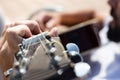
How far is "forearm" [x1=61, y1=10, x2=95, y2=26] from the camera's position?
1194 mm

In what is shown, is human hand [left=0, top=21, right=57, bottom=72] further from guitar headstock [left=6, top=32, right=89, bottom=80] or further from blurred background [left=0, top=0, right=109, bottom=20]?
blurred background [left=0, top=0, right=109, bottom=20]

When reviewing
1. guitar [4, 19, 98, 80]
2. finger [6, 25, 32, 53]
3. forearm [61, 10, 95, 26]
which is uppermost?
finger [6, 25, 32, 53]

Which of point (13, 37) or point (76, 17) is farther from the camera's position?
point (76, 17)

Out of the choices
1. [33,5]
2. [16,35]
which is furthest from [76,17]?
[16,35]

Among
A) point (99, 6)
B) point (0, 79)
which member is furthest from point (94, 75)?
point (99, 6)

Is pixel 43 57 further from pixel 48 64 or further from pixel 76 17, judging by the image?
pixel 76 17

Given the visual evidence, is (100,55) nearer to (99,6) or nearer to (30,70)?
(30,70)

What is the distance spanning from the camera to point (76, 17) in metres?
1.22

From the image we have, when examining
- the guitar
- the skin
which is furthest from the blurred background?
the guitar

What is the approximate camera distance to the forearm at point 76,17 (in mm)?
1194

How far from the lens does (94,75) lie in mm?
847

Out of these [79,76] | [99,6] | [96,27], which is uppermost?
[79,76]

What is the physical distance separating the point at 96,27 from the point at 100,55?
103mm

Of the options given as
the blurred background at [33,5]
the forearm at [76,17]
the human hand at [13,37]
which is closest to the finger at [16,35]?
the human hand at [13,37]
